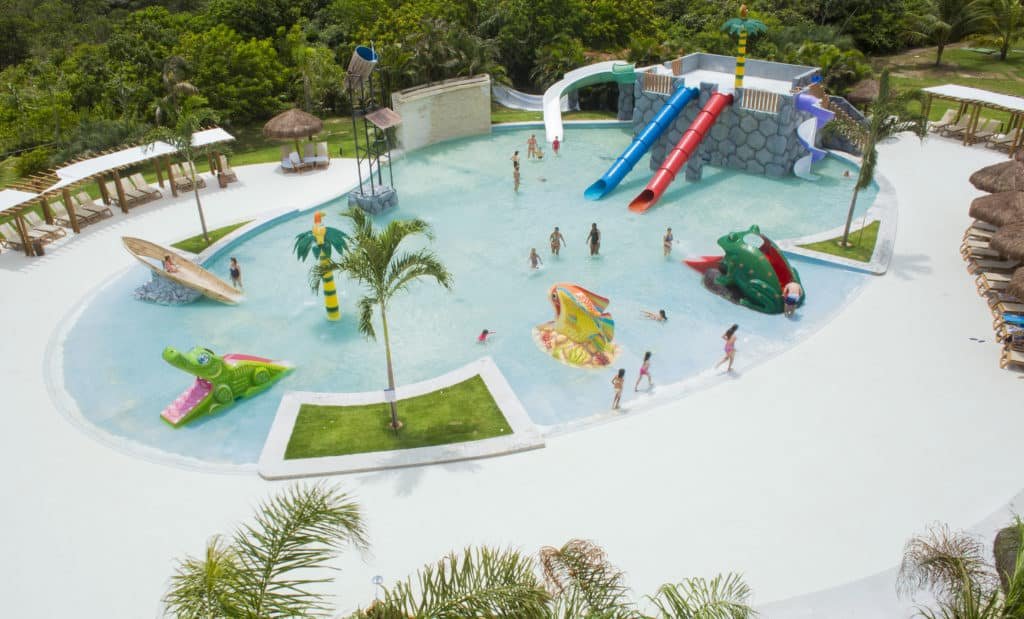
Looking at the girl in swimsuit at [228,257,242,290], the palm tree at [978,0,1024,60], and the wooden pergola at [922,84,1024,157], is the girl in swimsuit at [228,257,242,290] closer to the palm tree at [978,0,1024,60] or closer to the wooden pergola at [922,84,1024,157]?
the wooden pergola at [922,84,1024,157]

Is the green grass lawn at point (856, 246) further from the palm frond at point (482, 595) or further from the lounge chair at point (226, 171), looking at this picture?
the lounge chair at point (226, 171)

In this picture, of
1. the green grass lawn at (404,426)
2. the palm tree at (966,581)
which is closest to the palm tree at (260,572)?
the palm tree at (966,581)

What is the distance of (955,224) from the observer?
2219 cm

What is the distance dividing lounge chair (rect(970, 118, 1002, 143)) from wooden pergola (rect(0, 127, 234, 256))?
28.0 meters

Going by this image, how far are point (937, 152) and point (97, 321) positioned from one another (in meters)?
28.7

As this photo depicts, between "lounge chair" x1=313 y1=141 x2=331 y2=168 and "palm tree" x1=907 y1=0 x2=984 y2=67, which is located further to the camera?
"palm tree" x1=907 y1=0 x2=984 y2=67

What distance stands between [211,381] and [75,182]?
1155cm

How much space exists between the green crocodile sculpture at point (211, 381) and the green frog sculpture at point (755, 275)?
11.4m

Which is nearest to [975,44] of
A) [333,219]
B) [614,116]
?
[614,116]

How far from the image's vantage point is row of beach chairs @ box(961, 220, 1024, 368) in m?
15.7

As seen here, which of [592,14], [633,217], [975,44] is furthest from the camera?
[975,44]

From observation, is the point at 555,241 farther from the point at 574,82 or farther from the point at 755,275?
the point at 574,82

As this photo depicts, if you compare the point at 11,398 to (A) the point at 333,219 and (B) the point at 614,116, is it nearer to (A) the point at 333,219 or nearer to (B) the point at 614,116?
(A) the point at 333,219

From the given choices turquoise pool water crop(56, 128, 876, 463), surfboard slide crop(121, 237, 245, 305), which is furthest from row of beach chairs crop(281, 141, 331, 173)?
surfboard slide crop(121, 237, 245, 305)
